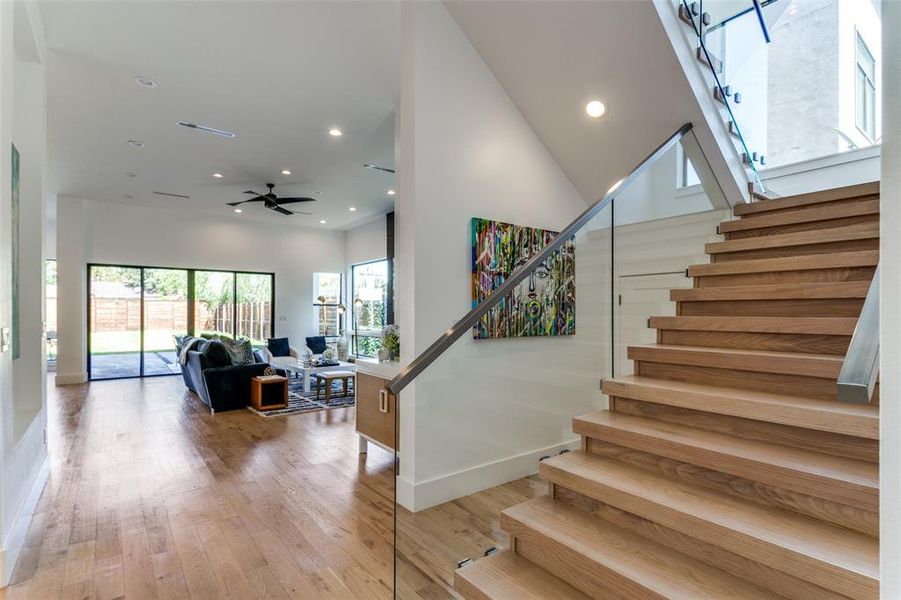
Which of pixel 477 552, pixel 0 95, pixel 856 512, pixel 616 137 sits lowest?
pixel 477 552

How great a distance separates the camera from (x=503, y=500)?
197cm

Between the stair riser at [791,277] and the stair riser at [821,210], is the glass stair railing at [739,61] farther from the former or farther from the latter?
the stair riser at [791,277]

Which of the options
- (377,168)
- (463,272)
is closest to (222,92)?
(377,168)

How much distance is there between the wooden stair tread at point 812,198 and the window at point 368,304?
7836 millimetres

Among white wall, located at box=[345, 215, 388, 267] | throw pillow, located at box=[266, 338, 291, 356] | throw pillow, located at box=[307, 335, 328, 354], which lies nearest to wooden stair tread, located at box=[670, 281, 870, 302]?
white wall, located at box=[345, 215, 388, 267]

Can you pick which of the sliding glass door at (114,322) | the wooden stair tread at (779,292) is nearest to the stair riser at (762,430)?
the wooden stair tread at (779,292)

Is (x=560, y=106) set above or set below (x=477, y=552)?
above

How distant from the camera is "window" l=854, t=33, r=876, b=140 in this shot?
14.4 ft

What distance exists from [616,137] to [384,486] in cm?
350

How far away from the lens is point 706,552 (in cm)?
156

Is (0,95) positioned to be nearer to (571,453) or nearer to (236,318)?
(571,453)

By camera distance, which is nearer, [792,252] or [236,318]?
[792,252]

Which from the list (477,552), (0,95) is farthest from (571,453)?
(0,95)

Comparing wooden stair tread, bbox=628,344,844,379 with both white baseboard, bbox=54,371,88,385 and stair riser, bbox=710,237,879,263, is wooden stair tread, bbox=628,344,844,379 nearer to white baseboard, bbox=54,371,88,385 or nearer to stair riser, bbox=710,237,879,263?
stair riser, bbox=710,237,879,263
